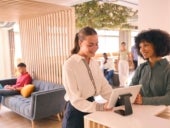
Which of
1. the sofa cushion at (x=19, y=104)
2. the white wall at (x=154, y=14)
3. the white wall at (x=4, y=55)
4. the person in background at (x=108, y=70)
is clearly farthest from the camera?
the white wall at (x=4, y=55)

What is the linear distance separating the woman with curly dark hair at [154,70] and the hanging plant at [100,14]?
13.3ft

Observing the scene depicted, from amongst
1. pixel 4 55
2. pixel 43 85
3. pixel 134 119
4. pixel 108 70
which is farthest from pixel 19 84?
pixel 134 119

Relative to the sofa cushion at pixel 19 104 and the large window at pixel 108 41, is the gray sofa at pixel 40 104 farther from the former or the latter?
the large window at pixel 108 41

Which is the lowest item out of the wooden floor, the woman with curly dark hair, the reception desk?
the wooden floor

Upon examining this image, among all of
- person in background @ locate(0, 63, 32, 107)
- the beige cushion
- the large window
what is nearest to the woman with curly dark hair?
the beige cushion

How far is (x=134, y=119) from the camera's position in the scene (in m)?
1.46

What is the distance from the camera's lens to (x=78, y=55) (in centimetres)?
179

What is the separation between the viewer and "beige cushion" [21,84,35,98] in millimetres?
4484

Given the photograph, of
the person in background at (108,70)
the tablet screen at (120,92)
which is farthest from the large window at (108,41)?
the tablet screen at (120,92)

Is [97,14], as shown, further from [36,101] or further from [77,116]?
[77,116]

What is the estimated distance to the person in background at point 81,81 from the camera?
1670 mm

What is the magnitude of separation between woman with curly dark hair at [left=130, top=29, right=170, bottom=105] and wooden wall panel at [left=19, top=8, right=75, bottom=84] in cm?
259

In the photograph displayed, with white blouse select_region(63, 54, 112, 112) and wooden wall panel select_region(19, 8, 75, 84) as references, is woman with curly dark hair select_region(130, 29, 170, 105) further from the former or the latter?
wooden wall panel select_region(19, 8, 75, 84)

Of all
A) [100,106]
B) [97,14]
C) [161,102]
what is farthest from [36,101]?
[97,14]
